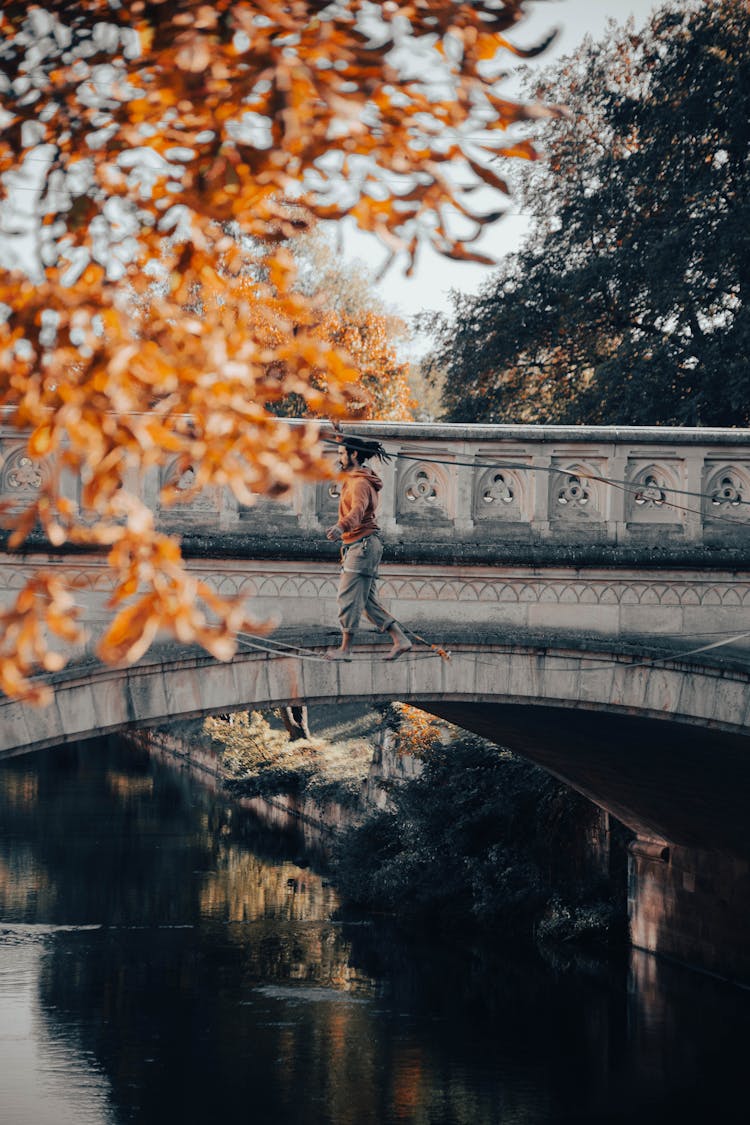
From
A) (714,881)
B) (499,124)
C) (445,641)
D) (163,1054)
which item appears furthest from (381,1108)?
(499,124)

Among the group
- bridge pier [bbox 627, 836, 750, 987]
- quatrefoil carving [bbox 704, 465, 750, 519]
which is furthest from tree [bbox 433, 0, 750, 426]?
quatrefoil carving [bbox 704, 465, 750, 519]

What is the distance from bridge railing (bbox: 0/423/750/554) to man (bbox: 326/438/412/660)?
0.39 meters

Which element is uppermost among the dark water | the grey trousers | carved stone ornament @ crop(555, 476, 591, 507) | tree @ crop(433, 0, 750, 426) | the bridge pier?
tree @ crop(433, 0, 750, 426)

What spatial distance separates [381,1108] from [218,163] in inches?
371

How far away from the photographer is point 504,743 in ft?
52.5

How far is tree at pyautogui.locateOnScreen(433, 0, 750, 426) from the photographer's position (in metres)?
17.5

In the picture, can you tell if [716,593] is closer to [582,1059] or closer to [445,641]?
[445,641]

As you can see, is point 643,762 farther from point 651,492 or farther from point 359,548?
point 359,548

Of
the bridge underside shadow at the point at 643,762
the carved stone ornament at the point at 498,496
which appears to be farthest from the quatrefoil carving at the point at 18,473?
the bridge underside shadow at the point at 643,762

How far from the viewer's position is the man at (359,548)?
8133mm

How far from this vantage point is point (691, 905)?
53.9 ft

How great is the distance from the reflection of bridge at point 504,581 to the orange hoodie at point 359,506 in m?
0.84

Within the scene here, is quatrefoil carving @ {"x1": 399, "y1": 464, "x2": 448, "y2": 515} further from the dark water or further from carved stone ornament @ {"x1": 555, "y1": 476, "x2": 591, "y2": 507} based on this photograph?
the dark water

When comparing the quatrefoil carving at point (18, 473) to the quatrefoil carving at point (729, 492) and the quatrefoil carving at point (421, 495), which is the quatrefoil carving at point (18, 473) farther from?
the quatrefoil carving at point (729, 492)
